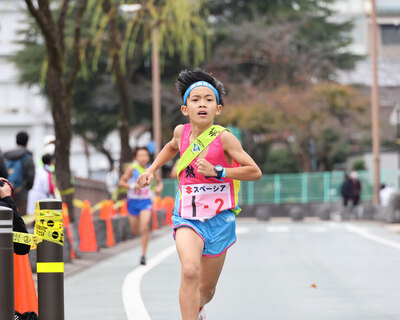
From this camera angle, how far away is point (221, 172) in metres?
5.92

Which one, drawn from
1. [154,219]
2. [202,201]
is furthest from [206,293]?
[154,219]

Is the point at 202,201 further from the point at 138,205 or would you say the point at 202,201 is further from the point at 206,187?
the point at 138,205

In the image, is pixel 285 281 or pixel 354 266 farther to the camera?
pixel 354 266

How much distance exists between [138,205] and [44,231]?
25.0 ft

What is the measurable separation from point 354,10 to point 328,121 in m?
58.6

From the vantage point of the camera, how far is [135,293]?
9578 mm

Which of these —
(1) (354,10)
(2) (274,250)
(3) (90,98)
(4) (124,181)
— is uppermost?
(1) (354,10)

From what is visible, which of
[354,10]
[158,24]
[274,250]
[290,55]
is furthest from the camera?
[354,10]

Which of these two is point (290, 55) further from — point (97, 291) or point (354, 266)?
point (97, 291)

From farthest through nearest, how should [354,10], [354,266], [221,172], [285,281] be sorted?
[354,10] → [354,266] → [285,281] → [221,172]

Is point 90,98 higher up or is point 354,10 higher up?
point 354,10

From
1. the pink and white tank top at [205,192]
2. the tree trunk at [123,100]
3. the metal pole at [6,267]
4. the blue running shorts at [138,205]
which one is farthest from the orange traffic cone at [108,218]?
the metal pole at [6,267]

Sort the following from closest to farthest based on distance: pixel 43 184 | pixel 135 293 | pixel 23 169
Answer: pixel 135 293
pixel 23 169
pixel 43 184

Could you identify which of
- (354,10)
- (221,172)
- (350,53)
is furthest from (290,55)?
(354,10)
